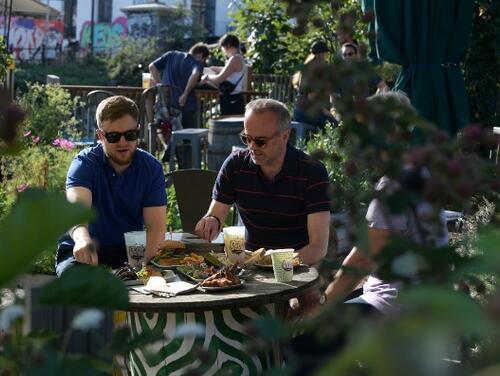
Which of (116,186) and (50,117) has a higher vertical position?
(50,117)

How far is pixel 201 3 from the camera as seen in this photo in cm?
4034

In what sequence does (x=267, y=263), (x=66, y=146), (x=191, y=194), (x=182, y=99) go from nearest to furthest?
(x=267, y=263)
(x=191, y=194)
(x=66, y=146)
(x=182, y=99)

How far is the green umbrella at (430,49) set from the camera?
19.6 feet

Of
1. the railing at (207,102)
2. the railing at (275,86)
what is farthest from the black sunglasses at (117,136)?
the railing at (275,86)

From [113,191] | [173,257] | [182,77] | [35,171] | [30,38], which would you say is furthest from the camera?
Result: [30,38]

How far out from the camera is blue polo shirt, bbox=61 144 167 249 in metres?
3.87

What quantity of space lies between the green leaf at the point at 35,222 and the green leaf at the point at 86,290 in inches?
5.4

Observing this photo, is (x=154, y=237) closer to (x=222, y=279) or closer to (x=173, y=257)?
(x=173, y=257)

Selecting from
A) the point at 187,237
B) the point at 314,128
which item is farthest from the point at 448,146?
the point at 314,128

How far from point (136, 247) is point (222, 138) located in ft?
13.0

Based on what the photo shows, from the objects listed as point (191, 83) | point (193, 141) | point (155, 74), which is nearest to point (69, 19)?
point (155, 74)

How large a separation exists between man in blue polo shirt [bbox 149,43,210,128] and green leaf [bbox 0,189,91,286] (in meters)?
10.0

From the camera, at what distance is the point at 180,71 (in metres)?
11.2

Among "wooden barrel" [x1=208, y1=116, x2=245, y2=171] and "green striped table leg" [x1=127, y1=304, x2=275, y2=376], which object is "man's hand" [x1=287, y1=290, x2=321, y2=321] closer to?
"green striped table leg" [x1=127, y1=304, x2=275, y2=376]
